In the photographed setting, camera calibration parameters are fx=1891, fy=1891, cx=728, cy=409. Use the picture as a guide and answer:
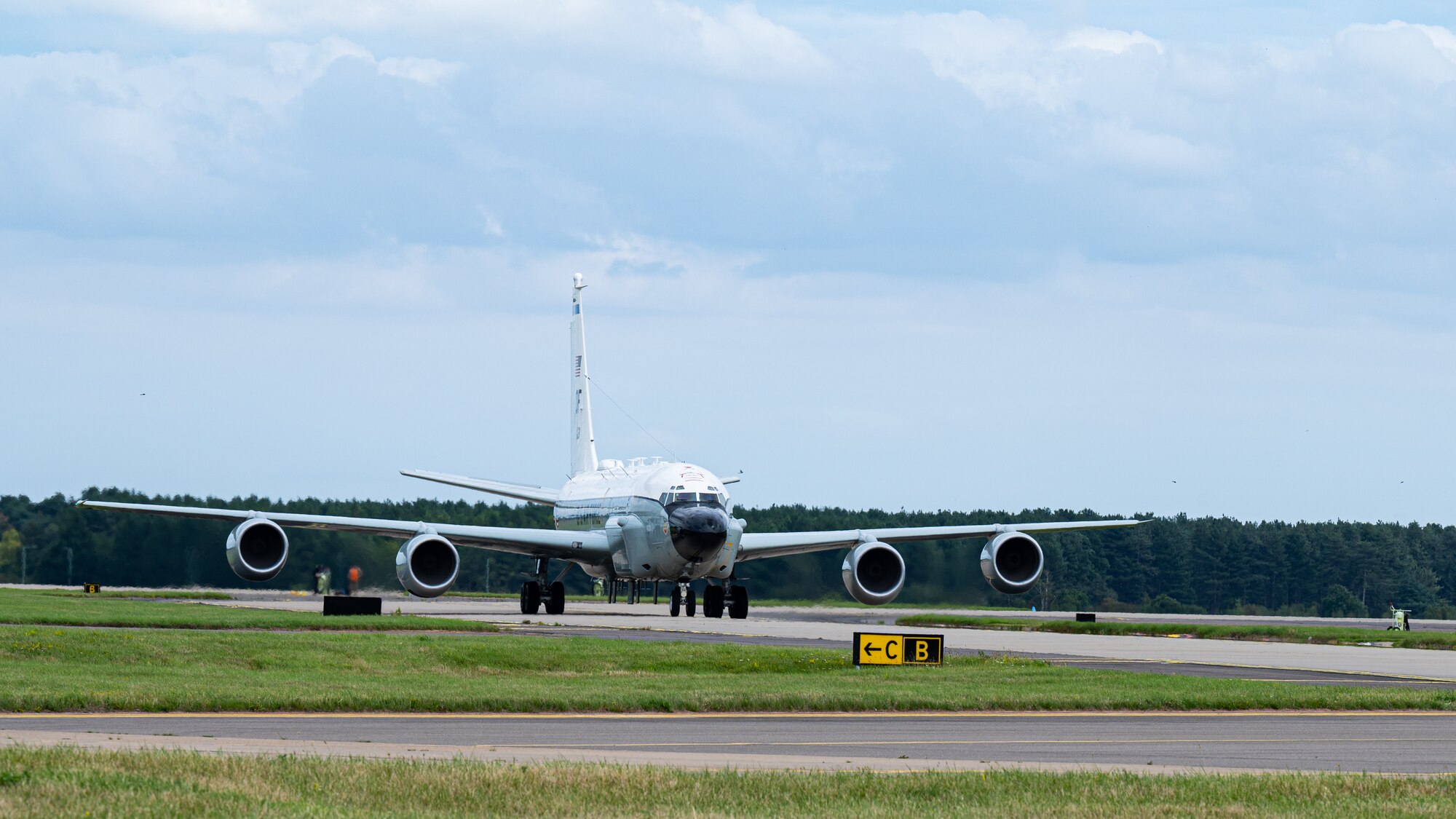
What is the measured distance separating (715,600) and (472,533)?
742 centimetres

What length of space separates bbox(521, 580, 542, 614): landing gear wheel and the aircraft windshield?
5585mm

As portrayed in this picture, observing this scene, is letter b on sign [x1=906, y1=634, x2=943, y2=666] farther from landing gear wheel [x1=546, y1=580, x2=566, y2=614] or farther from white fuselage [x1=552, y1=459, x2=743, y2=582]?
landing gear wheel [x1=546, y1=580, x2=566, y2=614]

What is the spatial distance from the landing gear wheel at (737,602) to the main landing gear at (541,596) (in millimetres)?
4979

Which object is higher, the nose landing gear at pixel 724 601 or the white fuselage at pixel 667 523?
the white fuselage at pixel 667 523

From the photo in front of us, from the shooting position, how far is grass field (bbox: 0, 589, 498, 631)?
135ft

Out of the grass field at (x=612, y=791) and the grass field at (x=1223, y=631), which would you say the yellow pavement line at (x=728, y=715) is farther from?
the grass field at (x=1223, y=631)

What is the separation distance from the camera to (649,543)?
54.3 metres

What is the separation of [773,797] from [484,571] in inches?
4178

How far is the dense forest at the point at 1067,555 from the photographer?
94.7 meters

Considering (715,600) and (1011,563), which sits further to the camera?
(715,600)

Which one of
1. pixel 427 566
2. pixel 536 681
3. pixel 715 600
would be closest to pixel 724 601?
pixel 715 600

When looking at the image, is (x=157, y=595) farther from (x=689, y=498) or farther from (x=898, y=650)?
(x=898, y=650)

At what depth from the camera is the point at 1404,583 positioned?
129625 millimetres

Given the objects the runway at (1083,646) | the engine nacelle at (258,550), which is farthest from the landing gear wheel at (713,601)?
the engine nacelle at (258,550)
